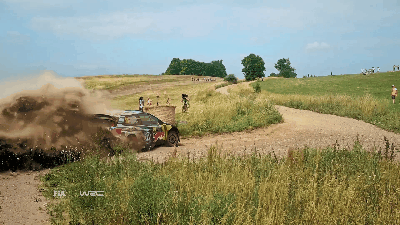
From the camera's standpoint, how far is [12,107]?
10031mm

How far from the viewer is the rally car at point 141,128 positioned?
1143 centimetres

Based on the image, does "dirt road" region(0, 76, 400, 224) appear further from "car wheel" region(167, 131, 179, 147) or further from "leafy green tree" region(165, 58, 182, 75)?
"leafy green tree" region(165, 58, 182, 75)

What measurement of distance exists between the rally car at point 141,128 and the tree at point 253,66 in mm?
80617

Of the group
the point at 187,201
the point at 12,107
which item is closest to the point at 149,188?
the point at 187,201

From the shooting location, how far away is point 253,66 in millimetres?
96812

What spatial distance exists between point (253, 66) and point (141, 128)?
88.0m

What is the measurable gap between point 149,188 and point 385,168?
610cm

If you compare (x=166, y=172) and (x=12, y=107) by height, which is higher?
(x=12, y=107)

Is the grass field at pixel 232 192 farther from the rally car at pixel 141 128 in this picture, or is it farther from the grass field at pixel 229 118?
the grass field at pixel 229 118

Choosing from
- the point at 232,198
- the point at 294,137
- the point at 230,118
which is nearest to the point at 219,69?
the point at 230,118

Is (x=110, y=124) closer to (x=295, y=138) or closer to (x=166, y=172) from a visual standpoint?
(x=166, y=172)

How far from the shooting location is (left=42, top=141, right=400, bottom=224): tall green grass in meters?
5.47

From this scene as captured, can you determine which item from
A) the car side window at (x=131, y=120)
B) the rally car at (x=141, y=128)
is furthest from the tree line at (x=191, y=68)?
the car side window at (x=131, y=120)

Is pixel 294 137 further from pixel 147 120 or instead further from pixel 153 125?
pixel 147 120
